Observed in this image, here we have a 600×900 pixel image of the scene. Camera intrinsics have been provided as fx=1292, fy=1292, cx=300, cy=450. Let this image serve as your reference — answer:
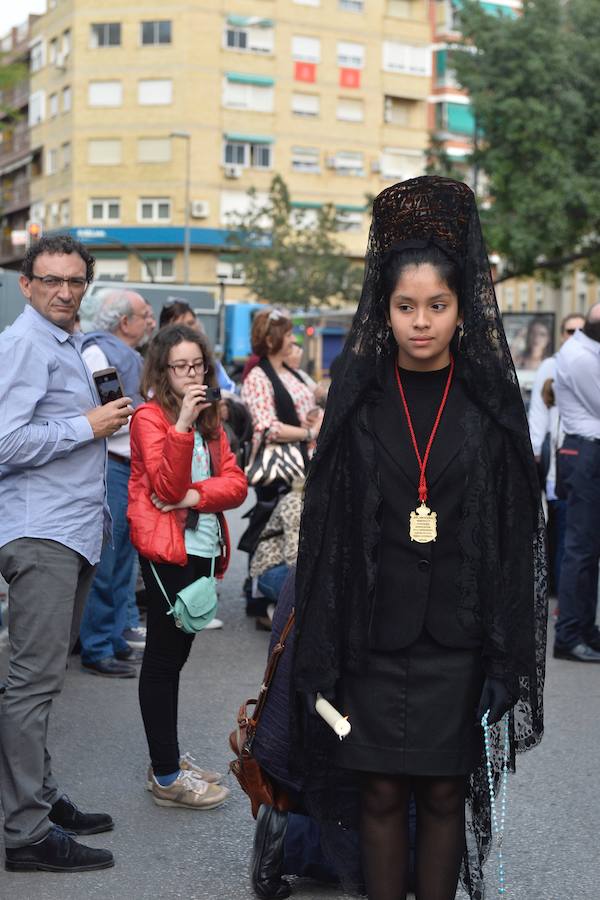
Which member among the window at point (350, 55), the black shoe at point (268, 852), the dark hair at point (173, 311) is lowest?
the black shoe at point (268, 852)

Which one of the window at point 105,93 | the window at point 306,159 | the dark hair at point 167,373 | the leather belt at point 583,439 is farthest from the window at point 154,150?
the dark hair at point 167,373

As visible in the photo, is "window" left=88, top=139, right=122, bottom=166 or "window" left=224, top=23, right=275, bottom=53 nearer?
"window" left=224, top=23, right=275, bottom=53

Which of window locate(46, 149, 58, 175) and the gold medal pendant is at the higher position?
window locate(46, 149, 58, 175)

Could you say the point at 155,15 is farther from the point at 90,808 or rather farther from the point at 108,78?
the point at 90,808

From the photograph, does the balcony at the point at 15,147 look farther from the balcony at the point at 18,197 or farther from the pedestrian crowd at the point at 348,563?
the pedestrian crowd at the point at 348,563

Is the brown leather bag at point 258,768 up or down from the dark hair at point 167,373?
down

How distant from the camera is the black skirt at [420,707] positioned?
319 centimetres

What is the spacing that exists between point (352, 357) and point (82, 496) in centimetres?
146

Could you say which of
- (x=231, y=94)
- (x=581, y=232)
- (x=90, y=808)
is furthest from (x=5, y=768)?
(x=231, y=94)

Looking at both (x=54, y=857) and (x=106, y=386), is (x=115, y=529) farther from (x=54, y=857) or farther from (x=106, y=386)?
(x=54, y=857)

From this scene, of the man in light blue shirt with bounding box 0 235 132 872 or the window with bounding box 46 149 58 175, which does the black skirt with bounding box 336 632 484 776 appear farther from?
the window with bounding box 46 149 58 175

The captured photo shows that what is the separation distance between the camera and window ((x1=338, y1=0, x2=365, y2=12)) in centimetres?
6706

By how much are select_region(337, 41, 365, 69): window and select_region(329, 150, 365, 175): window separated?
449 cm

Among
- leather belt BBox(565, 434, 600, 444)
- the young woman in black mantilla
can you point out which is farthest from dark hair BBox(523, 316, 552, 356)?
the young woman in black mantilla
